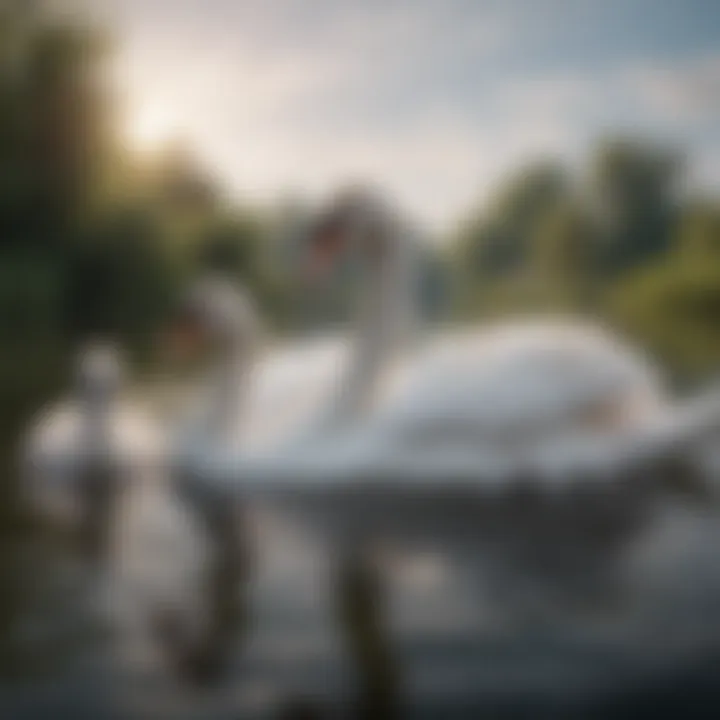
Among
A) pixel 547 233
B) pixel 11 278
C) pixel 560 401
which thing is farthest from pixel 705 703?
pixel 11 278

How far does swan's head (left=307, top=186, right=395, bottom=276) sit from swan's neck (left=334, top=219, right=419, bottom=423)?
18 millimetres

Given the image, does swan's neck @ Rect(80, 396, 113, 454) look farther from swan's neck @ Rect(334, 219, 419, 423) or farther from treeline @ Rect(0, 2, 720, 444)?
swan's neck @ Rect(334, 219, 419, 423)

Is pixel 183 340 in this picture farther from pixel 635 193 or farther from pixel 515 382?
pixel 635 193

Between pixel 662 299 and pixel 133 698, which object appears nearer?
pixel 133 698

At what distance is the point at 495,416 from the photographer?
48.2 inches

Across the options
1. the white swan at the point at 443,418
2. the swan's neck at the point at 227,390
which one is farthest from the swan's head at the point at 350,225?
the swan's neck at the point at 227,390

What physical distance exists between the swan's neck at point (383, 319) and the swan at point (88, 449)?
0.21m

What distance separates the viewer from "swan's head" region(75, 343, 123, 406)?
3.87ft

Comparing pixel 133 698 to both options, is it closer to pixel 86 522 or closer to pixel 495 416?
pixel 86 522

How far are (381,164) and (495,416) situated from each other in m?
0.27

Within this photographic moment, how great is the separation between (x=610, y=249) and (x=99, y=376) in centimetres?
50

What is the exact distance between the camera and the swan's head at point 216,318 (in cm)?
114

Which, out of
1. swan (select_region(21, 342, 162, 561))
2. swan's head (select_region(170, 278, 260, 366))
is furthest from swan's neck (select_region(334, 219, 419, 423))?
swan (select_region(21, 342, 162, 561))

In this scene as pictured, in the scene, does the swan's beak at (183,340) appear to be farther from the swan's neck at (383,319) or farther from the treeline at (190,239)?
the swan's neck at (383,319)
